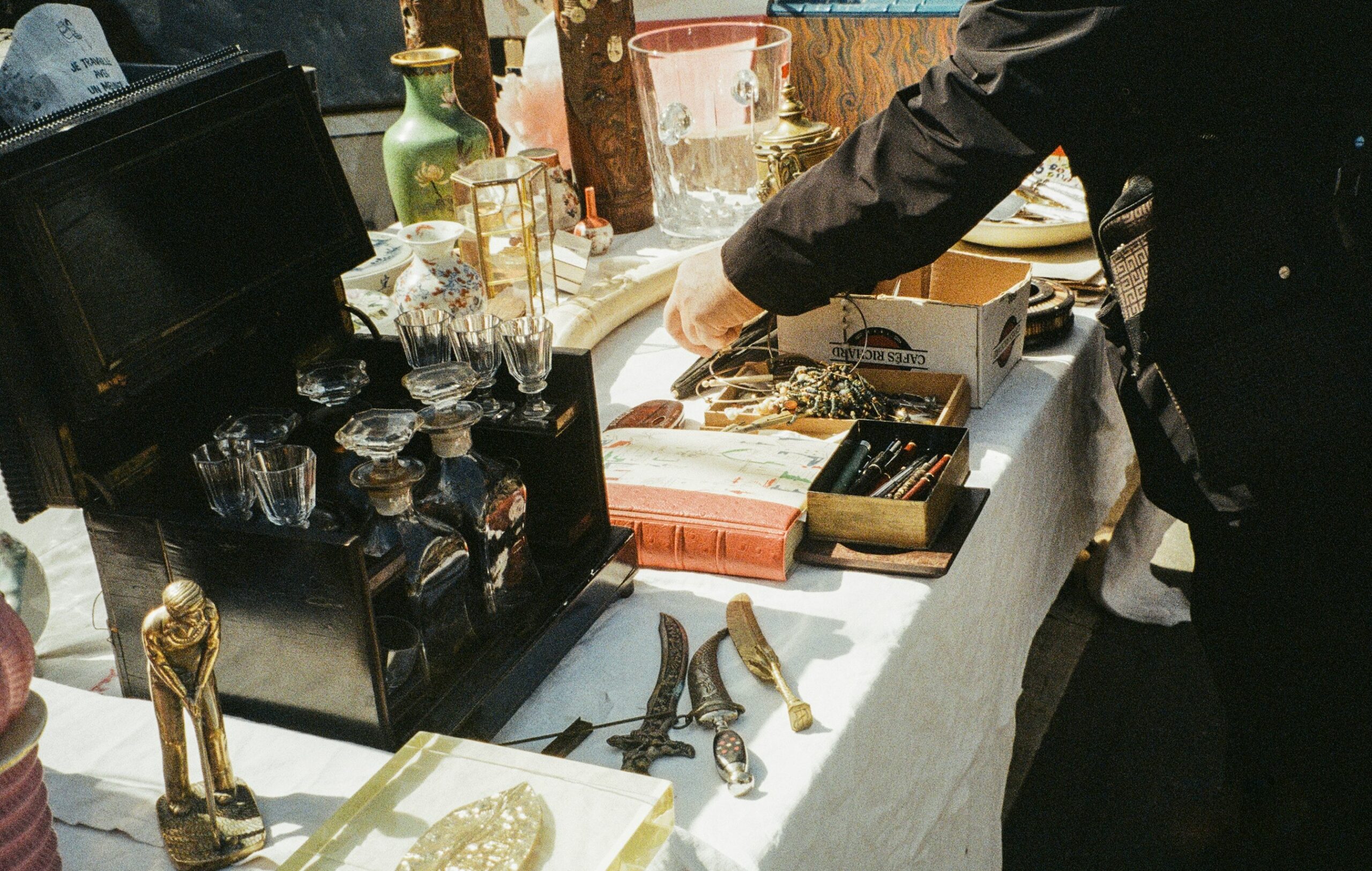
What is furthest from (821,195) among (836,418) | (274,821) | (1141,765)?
(1141,765)

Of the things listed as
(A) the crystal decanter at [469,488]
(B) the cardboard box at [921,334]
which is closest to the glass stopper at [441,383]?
(A) the crystal decanter at [469,488]

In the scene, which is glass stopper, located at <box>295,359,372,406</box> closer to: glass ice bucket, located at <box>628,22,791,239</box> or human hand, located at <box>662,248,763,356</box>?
human hand, located at <box>662,248,763,356</box>

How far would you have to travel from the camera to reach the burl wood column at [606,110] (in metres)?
1.89

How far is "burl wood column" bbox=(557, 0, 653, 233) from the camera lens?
74.2 inches

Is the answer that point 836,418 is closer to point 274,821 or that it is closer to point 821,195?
point 821,195

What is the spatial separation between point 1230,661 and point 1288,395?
1.55 feet

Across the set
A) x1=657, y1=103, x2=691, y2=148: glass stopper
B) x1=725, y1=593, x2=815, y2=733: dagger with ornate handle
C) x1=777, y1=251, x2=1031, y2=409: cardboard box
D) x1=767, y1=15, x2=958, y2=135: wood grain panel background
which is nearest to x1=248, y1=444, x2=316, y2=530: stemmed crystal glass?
x1=725, y1=593, x2=815, y2=733: dagger with ornate handle

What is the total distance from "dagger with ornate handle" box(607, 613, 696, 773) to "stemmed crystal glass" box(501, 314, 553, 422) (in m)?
0.22

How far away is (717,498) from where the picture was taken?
1.11 meters

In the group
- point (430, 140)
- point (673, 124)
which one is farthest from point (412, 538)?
point (673, 124)

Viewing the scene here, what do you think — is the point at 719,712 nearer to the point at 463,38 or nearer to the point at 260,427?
the point at 260,427

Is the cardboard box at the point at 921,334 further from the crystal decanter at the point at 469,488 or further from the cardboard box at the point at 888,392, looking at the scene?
the crystal decanter at the point at 469,488

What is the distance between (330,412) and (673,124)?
3.47 feet

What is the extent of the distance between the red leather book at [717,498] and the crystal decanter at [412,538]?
0.23m
